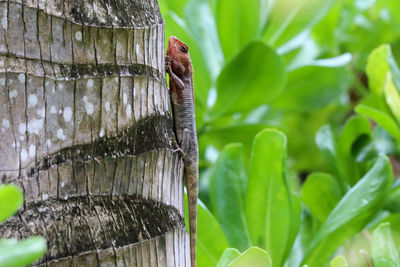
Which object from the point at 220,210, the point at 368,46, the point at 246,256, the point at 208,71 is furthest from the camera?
the point at 368,46

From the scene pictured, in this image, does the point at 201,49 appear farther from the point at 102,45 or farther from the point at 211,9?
the point at 102,45

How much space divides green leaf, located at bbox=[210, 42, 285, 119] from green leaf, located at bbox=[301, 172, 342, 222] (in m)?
0.47

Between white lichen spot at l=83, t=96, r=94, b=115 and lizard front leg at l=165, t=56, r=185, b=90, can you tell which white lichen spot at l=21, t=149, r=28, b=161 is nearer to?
white lichen spot at l=83, t=96, r=94, b=115

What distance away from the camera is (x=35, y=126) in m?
0.93

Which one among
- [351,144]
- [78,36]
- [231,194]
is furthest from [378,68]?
[78,36]

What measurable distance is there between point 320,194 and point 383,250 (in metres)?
0.57

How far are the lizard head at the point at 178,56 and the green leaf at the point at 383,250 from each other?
3.00 ft

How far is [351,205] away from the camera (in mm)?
1675

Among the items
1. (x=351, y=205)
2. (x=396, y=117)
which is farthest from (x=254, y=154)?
(x=396, y=117)

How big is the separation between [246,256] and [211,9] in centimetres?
173

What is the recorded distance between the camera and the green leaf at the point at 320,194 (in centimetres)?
202

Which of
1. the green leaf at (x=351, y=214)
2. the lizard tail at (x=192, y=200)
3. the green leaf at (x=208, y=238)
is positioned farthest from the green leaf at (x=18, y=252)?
the green leaf at (x=351, y=214)

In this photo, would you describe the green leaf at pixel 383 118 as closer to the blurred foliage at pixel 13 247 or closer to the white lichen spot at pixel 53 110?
the white lichen spot at pixel 53 110

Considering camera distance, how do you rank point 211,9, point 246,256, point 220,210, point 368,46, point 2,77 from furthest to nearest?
point 368,46 → point 211,9 → point 220,210 → point 246,256 → point 2,77
